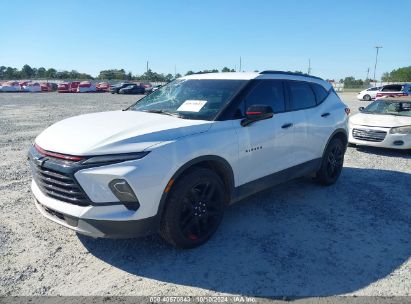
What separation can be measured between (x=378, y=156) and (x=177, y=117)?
6.19 metres

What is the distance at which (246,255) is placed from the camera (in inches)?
142

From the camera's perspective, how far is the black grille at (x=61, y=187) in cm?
308

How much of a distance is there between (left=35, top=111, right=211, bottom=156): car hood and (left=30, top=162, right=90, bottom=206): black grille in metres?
0.22

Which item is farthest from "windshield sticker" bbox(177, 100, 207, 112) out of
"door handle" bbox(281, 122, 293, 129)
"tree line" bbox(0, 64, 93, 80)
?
"tree line" bbox(0, 64, 93, 80)

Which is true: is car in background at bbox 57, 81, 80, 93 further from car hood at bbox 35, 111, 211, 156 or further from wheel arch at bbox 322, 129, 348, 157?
car hood at bbox 35, 111, 211, 156

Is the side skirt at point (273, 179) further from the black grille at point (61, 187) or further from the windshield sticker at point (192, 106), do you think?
the black grille at point (61, 187)

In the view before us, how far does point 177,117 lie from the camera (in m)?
3.97

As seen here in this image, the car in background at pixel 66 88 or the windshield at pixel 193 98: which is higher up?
the windshield at pixel 193 98

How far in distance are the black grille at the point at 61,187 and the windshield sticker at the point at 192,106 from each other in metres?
1.56

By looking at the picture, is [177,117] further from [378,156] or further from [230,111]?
[378,156]

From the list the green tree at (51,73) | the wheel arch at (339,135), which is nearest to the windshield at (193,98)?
the wheel arch at (339,135)

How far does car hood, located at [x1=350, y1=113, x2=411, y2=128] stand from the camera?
838cm

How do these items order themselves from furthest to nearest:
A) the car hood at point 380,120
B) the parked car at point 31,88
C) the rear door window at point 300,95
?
the parked car at point 31,88 → the car hood at point 380,120 → the rear door window at point 300,95

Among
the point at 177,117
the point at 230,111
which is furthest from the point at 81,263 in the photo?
the point at 230,111
